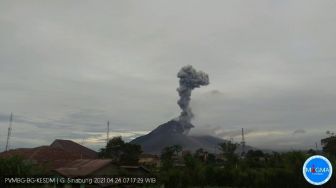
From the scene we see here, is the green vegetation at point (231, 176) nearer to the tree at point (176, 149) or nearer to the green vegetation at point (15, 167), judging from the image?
the green vegetation at point (15, 167)

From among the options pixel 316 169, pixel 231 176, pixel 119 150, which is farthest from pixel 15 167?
pixel 119 150

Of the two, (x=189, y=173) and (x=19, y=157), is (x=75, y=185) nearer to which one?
(x=19, y=157)

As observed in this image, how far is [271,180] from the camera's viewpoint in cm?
4509

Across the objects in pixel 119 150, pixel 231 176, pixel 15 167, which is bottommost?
pixel 231 176

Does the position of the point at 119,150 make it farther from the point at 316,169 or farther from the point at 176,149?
the point at 316,169

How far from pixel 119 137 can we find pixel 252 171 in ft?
123

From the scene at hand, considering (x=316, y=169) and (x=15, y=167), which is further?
(x=15, y=167)

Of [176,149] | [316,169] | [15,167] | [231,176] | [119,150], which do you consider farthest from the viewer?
[176,149]

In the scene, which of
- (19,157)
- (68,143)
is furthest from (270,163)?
(68,143)

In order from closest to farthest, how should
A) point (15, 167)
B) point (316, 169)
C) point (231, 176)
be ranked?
point (316, 169) < point (15, 167) < point (231, 176)

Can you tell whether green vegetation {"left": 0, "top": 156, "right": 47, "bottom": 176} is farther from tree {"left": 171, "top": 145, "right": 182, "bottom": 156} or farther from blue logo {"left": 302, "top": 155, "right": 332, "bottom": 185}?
tree {"left": 171, "top": 145, "right": 182, "bottom": 156}

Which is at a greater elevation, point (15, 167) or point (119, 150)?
point (119, 150)

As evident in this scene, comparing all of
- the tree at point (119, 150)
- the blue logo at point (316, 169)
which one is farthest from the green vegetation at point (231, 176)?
the blue logo at point (316, 169)

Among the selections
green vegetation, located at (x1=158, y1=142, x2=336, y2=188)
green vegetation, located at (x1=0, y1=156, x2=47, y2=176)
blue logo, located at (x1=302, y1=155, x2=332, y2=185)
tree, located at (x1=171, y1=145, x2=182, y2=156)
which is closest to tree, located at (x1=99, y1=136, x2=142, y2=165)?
tree, located at (x1=171, y1=145, x2=182, y2=156)
